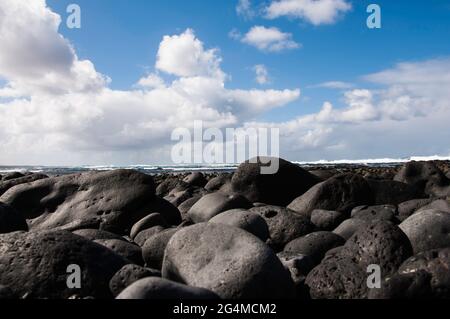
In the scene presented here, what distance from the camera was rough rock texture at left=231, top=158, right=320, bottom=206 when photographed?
38.9ft

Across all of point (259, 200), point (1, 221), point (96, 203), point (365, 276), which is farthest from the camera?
point (259, 200)

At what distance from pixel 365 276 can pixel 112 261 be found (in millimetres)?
2607

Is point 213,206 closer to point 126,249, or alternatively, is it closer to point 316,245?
point 126,249

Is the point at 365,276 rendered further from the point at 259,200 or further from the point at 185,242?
the point at 259,200

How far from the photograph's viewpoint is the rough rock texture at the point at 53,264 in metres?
4.91

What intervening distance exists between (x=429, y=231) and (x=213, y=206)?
4.01 metres

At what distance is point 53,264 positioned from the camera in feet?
16.6

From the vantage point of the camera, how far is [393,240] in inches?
205

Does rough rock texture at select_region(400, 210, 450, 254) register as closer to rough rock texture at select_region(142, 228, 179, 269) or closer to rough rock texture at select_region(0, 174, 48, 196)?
rough rock texture at select_region(142, 228, 179, 269)

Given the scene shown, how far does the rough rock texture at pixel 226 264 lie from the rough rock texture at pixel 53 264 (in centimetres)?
67

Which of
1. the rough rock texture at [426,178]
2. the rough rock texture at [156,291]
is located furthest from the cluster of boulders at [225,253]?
the rough rock texture at [426,178]

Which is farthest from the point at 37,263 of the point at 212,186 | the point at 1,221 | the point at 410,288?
the point at 212,186
